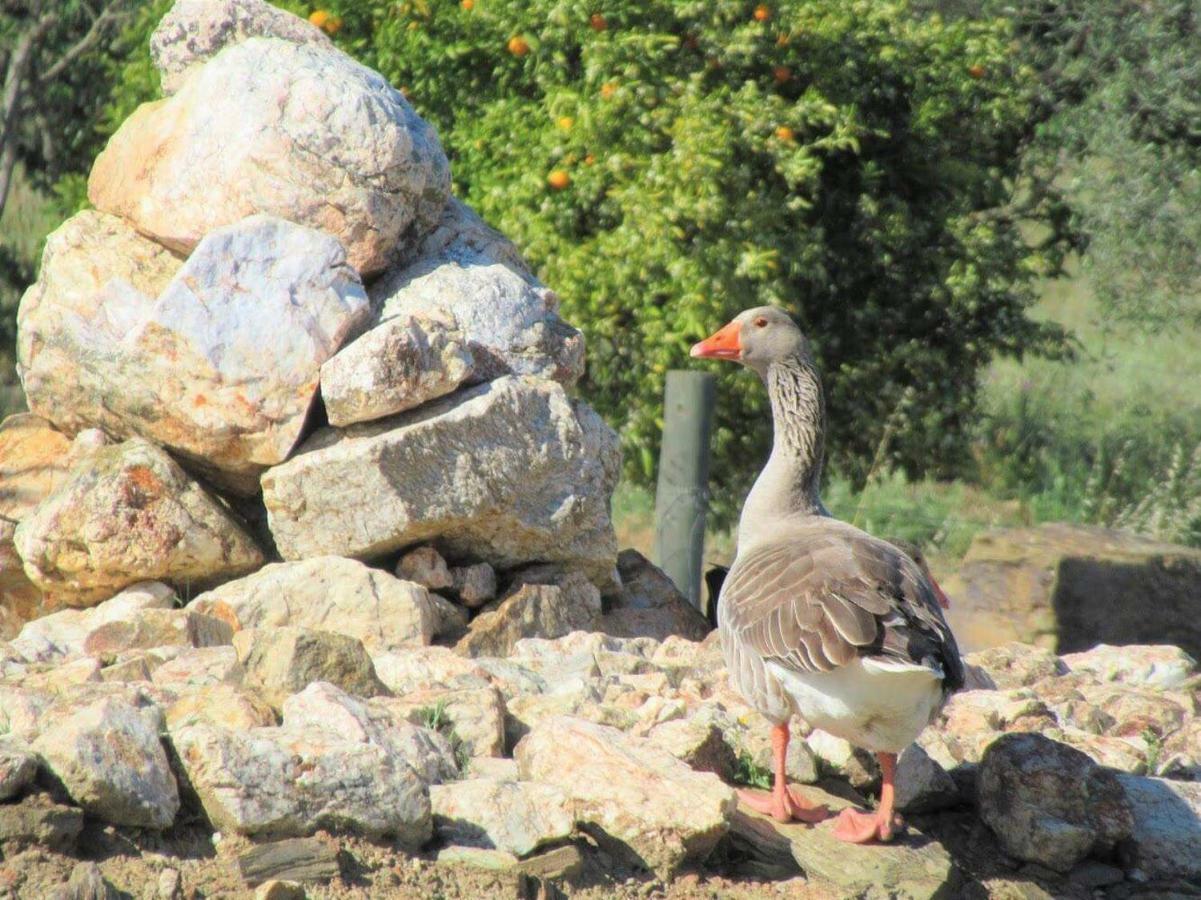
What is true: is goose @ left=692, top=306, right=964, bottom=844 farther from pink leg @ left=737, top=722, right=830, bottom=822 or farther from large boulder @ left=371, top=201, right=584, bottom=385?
large boulder @ left=371, top=201, right=584, bottom=385

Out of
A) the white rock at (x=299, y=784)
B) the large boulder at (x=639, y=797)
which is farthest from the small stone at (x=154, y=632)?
the large boulder at (x=639, y=797)

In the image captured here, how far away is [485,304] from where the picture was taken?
6230mm

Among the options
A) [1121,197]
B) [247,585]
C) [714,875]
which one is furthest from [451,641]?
[1121,197]

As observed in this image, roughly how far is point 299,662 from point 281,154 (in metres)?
2.32

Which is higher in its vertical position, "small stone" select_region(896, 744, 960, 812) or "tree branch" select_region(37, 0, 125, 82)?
"tree branch" select_region(37, 0, 125, 82)

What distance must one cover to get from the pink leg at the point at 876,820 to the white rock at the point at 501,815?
93 cm

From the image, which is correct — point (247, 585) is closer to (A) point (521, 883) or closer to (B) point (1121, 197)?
(A) point (521, 883)

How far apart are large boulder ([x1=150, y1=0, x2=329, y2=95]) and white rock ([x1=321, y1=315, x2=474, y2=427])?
1.75 meters

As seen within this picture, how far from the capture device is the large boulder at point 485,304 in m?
6.13

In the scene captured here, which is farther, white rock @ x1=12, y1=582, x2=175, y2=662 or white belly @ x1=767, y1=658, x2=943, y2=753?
white rock @ x1=12, y1=582, x2=175, y2=662

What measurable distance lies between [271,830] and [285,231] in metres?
2.76

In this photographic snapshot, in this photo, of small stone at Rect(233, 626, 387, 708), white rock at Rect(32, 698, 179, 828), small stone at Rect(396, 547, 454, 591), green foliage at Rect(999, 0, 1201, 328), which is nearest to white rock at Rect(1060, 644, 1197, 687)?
small stone at Rect(396, 547, 454, 591)

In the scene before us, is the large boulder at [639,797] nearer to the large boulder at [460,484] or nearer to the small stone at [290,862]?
the small stone at [290,862]

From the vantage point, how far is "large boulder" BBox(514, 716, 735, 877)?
3.99 meters
